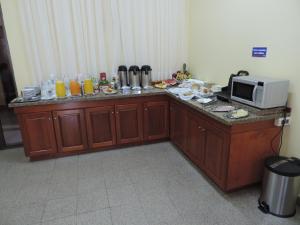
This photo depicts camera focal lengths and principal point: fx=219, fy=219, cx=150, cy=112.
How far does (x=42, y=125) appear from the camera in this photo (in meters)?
3.00

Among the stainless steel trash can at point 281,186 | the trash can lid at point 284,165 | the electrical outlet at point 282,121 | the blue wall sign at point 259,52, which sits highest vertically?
the blue wall sign at point 259,52

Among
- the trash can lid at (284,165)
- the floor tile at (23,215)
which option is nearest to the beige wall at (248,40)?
the trash can lid at (284,165)

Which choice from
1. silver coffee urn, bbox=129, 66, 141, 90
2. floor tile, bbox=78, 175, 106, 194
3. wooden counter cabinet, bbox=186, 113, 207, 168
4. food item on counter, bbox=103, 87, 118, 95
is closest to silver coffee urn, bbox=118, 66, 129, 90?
silver coffee urn, bbox=129, 66, 141, 90

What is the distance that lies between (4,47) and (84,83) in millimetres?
1307

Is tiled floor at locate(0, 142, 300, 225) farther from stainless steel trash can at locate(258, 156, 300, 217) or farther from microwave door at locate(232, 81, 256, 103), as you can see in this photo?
microwave door at locate(232, 81, 256, 103)

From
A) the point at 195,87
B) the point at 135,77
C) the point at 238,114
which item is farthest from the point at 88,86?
the point at 238,114

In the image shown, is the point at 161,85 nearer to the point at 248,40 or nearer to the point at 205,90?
the point at 205,90

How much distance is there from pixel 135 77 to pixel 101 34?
822 mm

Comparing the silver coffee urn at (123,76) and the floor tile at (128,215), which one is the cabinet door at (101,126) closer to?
the silver coffee urn at (123,76)

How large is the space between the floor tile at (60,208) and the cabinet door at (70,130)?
985mm

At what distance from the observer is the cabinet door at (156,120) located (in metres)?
3.39

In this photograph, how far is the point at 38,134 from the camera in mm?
3027

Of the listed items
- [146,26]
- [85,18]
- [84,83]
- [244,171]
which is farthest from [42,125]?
[244,171]

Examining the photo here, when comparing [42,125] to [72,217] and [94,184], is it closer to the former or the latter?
[94,184]
